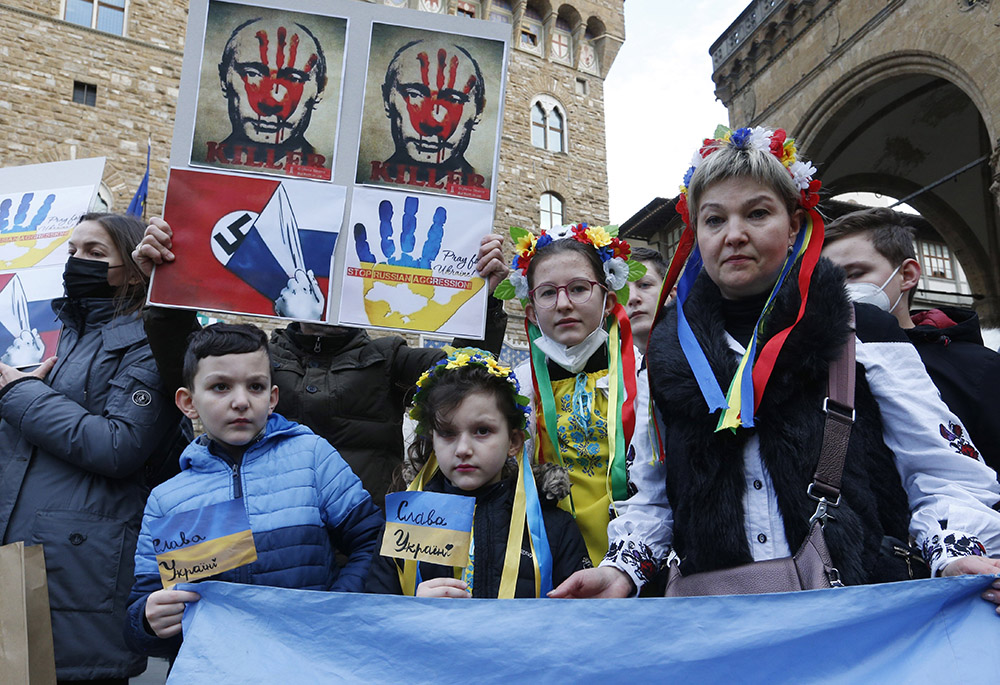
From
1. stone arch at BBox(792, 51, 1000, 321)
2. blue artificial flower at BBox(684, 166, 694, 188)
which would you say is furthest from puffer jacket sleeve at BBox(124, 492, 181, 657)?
stone arch at BBox(792, 51, 1000, 321)

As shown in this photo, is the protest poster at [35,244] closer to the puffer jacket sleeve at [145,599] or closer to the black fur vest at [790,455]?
the puffer jacket sleeve at [145,599]

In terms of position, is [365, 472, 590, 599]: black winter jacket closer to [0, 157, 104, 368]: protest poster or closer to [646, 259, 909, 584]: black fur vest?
[646, 259, 909, 584]: black fur vest

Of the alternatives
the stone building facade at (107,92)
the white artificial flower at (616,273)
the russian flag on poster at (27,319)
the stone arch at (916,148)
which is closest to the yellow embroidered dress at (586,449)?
the white artificial flower at (616,273)

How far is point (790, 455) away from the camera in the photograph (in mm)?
1600

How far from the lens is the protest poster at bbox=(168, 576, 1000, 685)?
141 cm

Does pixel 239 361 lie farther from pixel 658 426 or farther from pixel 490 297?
pixel 658 426

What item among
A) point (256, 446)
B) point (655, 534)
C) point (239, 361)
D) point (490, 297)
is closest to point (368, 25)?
point (490, 297)

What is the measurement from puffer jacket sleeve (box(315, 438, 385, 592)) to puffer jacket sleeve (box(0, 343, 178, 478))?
60 centimetres

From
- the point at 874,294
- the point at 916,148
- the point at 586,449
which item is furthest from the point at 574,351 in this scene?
the point at 916,148

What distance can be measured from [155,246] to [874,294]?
2.45 meters

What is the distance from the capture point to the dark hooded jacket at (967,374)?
2152 mm

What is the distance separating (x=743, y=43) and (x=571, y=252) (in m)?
11.8

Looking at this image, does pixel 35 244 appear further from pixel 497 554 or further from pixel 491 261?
pixel 497 554

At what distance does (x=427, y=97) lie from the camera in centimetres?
267
